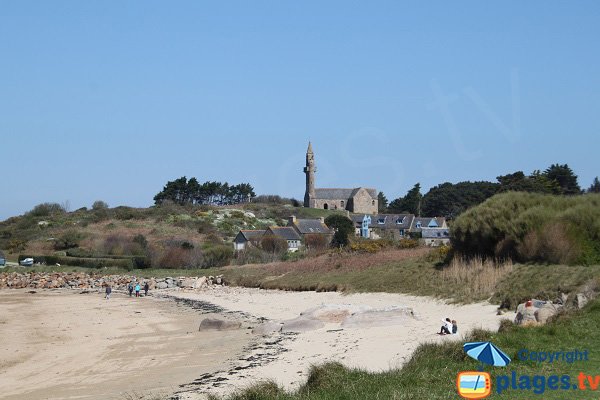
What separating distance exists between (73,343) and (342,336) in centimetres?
844

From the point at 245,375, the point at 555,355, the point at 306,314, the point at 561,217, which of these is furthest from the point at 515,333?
the point at 561,217

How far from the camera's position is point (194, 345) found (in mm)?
19703

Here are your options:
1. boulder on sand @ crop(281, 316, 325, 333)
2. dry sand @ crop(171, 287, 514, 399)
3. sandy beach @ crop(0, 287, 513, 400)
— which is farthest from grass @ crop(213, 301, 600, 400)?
boulder on sand @ crop(281, 316, 325, 333)

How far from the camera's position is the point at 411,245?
4162 cm

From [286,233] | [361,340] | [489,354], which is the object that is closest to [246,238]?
[286,233]

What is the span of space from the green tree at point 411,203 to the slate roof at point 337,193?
4249 millimetres

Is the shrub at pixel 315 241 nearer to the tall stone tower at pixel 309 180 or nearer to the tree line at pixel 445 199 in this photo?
the tree line at pixel 445 199

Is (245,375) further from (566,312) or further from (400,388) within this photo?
(566,312)

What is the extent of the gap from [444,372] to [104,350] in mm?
11913

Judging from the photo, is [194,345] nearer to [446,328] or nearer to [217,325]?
[217,325]

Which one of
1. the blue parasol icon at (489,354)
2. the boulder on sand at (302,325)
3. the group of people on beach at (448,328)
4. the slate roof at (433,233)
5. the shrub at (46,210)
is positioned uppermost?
the shrub at (46,210)

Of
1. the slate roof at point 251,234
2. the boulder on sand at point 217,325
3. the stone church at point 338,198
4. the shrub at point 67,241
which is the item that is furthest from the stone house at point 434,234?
the boulder on sand at point 217,325

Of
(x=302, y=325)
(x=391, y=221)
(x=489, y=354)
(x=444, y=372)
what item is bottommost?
(x=302, y=325)

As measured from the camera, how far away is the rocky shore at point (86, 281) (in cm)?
4381
